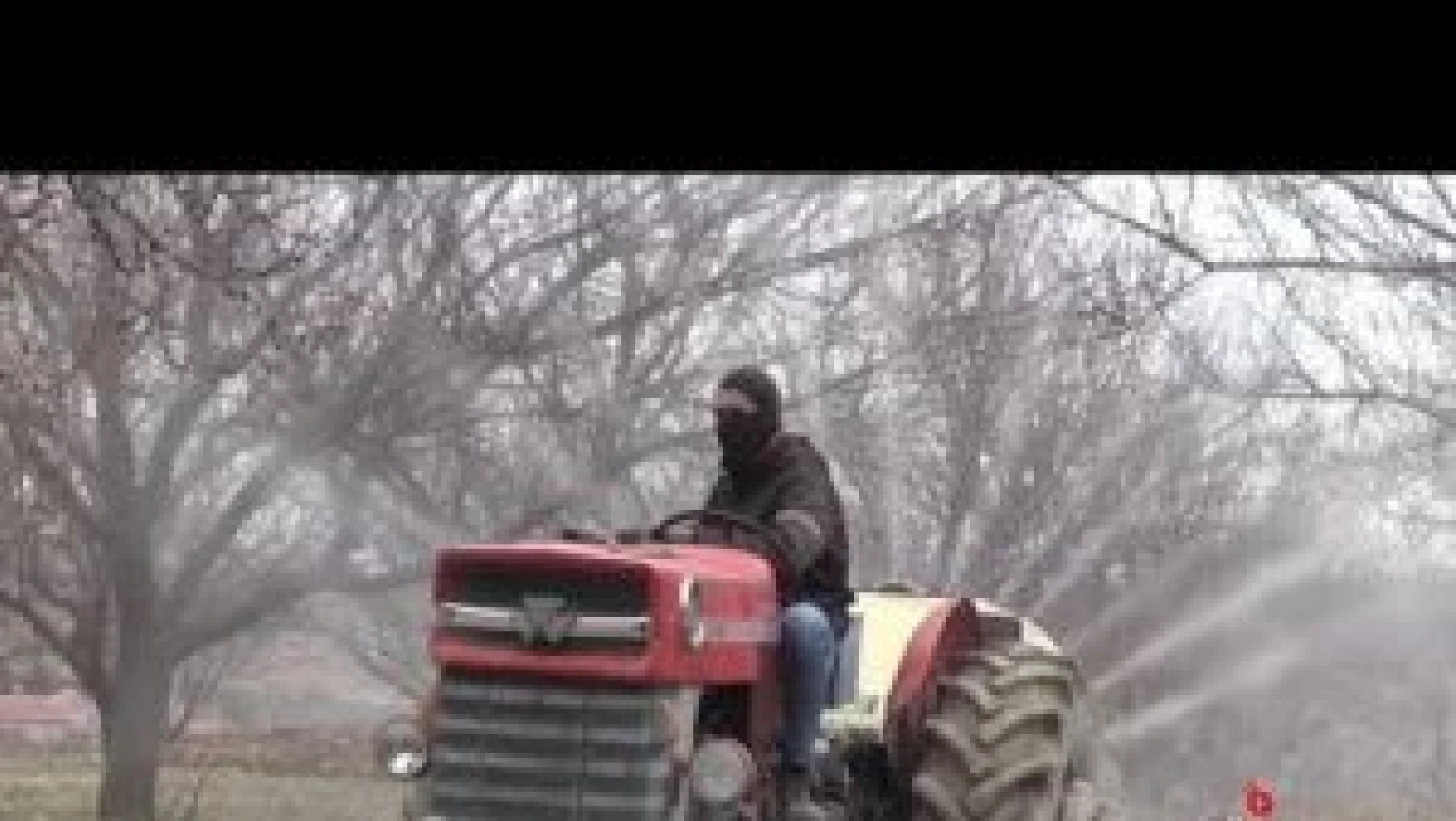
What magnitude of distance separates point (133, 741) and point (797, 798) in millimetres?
12087

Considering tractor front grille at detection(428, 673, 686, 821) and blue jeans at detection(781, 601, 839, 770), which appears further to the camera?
blue jeans at detection(781, 601, 839, 770)

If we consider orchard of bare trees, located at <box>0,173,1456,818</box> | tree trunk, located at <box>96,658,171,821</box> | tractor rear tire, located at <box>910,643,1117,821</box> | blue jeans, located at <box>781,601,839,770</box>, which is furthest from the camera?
tree trunk, located at <box>96,658,171,821</box>

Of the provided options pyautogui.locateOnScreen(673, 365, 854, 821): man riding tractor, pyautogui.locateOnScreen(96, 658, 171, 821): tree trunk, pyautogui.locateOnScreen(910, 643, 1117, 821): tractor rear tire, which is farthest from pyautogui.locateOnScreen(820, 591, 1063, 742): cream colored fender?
pyautogui.locateOnScreen(96, 658, 171, 821): tree trunk

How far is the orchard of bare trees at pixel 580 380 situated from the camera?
1630 centimetres

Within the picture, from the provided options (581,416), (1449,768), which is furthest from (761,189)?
(1449,768)

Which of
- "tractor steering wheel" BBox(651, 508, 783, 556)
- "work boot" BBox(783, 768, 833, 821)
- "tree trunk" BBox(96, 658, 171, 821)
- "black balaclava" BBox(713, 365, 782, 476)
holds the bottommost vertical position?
"tree trunk" BBox(96, 658, 171, 821)

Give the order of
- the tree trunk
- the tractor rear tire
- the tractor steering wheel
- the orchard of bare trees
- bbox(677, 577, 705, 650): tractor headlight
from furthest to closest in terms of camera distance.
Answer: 1. the tree trunk
2. the orchard of bare trees
3. the tractor rear tire
4. the tractor steering wheel
5. bbox(677, 577, 705, 650): tractor headlight

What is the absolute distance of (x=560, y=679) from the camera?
9.56m

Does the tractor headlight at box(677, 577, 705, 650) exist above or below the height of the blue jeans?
above

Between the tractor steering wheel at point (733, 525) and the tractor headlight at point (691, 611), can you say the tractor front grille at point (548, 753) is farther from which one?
the tractor steering wheel at point (733, 525)

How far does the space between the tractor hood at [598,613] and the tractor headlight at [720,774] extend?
0.89ft

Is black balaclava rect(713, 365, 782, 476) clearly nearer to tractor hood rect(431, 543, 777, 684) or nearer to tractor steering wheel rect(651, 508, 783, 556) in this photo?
tractor steering wheel rect(651, 508, 783, 556)

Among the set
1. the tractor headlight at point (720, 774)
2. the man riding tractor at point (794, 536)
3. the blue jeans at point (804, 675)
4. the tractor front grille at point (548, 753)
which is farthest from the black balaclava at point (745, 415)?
the tractor headlight at point (720, 774)

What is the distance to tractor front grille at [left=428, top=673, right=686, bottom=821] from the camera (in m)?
9.43
